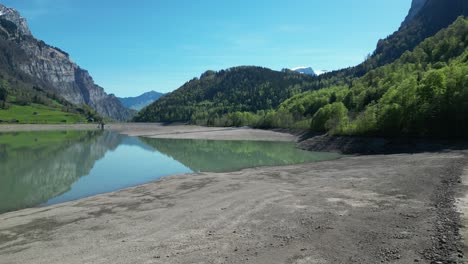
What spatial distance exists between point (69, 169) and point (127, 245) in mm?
41343

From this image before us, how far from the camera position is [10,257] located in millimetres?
15352

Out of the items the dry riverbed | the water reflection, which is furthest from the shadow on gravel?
the dry riverbed

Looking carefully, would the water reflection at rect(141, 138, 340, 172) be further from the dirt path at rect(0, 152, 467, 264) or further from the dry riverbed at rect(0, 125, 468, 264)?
the dirt path at rect(0, 152, 467, 264)

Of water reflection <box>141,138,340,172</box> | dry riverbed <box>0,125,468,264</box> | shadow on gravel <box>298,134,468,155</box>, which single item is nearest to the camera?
dry riverbed <box>0,125,468,264</box>

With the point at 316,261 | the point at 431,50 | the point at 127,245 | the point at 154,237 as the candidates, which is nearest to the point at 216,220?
the point at 154,237

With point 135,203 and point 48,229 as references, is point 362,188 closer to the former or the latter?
point 135,203

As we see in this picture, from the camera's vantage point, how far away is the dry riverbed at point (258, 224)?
14.0 m

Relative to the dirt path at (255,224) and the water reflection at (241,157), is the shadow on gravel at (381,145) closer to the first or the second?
the water reflection at (241,157)

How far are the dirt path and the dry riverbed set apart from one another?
0.05 m

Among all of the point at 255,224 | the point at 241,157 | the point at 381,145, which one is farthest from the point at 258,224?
the point at 241,157

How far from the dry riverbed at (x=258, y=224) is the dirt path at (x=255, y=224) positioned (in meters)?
0.05

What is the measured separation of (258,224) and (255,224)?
0.57 feet

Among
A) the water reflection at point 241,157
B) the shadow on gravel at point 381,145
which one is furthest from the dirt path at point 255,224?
the water reflection at point 241,157

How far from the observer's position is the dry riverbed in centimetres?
1397
